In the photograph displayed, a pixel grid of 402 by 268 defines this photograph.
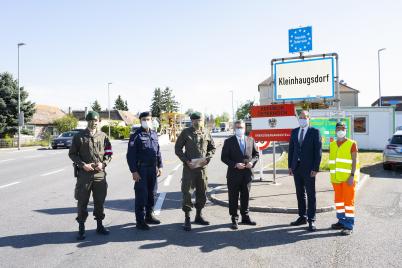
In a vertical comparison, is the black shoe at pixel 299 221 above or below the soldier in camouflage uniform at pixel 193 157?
below

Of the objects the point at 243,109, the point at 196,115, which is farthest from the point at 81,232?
the point at 243,109

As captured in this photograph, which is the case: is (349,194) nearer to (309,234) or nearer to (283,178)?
(309,234)

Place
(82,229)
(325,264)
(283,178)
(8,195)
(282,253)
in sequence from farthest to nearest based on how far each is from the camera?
(283,178) < (8,195) < (82,229) < (282,253) < (325,264)

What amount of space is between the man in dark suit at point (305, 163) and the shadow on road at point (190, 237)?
0.34m

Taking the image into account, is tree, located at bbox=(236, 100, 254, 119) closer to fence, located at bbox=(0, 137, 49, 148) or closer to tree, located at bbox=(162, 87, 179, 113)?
fence, located at bbox=(0, 137, 49, 148)

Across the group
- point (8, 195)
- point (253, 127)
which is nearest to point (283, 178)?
point (253, 127)

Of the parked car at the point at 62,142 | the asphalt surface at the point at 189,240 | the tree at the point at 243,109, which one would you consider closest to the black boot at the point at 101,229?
the asphalt surface at the point at 189,240

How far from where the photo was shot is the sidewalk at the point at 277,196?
7.72 meters

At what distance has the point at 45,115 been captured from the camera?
61.9m

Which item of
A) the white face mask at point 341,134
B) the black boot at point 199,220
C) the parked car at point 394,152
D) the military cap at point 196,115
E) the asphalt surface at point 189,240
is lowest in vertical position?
the asphalt surface at point 189,240

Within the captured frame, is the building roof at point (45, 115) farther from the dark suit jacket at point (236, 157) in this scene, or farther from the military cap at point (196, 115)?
the dark suit jacket at point (236, 157)

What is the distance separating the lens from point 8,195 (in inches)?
389

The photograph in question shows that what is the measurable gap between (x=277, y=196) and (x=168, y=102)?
419ft

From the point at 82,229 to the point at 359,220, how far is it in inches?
190
